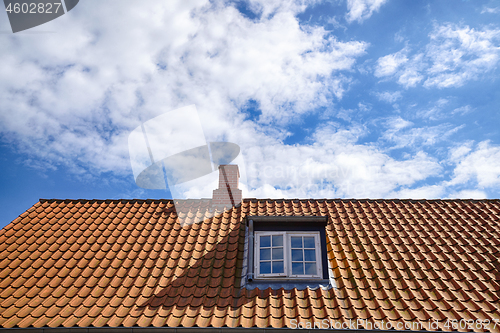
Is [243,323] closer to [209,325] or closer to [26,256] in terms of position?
[209,325]

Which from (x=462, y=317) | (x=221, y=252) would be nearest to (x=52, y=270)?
(x=221, y=252)

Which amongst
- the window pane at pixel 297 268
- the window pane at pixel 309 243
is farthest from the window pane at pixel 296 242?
the window pane at pixel 297 268

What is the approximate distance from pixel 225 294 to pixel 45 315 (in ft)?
9.90

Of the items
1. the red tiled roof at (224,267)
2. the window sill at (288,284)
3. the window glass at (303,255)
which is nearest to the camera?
the red tiled roof at (224,267)

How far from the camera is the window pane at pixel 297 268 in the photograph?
5.97 meters

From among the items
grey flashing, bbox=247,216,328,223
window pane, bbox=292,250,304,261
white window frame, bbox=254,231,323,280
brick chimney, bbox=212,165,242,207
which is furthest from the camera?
brick chimney, bbox=212,165,242,207

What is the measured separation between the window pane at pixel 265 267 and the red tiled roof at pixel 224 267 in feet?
1.40

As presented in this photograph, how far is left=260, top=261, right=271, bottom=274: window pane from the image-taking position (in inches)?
237

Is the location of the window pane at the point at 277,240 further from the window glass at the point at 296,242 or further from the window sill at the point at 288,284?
the window sill at the point at 288,284

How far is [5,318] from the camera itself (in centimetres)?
520

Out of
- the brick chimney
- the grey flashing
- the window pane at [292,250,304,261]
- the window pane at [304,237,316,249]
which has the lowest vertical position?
the window pane at [292,250,304,261]

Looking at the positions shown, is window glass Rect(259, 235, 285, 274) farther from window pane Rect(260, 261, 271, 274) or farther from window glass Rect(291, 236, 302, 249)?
window glass Rect(291, 236, 302, 249)

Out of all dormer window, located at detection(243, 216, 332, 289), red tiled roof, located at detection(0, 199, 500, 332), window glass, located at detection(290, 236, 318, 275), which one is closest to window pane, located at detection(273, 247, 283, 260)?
dormer window, located at detection(243, 216, 332, 289)

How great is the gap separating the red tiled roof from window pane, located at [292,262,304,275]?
17.3 inches
